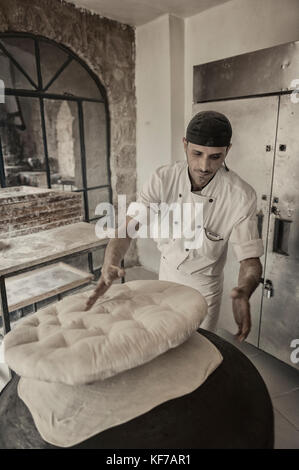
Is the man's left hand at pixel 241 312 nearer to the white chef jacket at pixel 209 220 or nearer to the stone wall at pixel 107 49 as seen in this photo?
the white chef jacket at pixel 209 220

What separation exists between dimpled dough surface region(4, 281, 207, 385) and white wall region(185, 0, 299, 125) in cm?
287

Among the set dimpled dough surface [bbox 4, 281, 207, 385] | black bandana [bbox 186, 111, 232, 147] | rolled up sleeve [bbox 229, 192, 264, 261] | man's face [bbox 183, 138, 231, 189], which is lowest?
dimpled dough surface [bbox 4, 281, 207, 385]

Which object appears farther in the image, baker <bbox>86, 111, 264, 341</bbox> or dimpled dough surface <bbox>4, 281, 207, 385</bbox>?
baker <bbox>86, 111, 264, 341</bbox>

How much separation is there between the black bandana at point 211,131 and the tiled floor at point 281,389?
1869 millimetres

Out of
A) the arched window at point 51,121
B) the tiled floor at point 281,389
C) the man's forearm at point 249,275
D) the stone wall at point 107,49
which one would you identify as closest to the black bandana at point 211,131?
the man's forearm at point 249,275

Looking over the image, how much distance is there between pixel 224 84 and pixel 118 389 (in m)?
2.39

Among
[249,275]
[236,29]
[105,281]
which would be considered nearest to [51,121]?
[236,29]

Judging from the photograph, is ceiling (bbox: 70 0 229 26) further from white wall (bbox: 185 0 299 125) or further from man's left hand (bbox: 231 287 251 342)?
man's left hand (bbox: 231 287 251 342)

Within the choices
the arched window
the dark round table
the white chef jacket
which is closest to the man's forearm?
the white chef jacket

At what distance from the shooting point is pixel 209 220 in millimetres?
1951

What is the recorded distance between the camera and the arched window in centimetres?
317

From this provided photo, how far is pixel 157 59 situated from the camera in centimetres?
388
